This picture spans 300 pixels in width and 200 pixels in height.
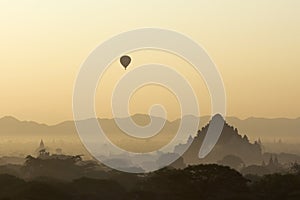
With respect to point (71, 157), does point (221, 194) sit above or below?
below

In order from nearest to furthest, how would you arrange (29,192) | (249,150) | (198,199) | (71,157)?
(29,192) → (198,199) → (71,157) → (249,150)

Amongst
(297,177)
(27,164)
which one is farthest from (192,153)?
(27,164)

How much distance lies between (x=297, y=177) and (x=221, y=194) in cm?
397

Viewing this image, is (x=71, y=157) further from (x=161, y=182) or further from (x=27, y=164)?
A: (x=161, y=182)

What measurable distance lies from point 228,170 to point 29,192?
10601 mm

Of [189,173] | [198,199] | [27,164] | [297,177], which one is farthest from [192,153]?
[27,164]

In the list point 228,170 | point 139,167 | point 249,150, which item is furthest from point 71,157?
point 249,150

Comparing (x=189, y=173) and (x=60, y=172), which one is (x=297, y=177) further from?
(x=60, y=172)

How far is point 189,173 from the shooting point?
29609 millimetres

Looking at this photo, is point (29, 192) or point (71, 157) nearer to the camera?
point (29, 192)

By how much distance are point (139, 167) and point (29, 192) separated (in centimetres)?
634

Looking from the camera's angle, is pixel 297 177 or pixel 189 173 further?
pixel 189 173

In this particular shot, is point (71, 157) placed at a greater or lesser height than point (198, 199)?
greater

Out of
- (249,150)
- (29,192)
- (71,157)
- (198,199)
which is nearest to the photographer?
(29,192)
